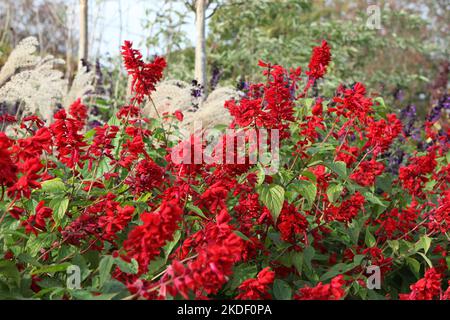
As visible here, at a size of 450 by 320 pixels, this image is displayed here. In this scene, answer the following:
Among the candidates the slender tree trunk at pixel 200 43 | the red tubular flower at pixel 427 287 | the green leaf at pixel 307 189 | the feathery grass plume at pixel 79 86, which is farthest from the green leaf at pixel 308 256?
the slender tree trunk at pixel 200 43

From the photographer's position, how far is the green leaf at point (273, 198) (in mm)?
2420

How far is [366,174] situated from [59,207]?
1.51 meters

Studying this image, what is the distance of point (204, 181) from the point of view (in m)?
2.67

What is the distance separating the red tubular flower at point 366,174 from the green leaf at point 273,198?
75 centimetres

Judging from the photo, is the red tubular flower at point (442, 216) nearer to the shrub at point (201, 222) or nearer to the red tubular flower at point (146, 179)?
the shrub at point (201, 222)

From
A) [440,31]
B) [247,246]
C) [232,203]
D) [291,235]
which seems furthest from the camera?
[440,31]

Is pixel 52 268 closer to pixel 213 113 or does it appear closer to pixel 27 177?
pixel 27 177

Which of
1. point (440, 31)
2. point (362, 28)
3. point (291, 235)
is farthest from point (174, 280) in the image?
point (440, 31)

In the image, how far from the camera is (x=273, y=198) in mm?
2467

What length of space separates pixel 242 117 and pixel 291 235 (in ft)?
1.69

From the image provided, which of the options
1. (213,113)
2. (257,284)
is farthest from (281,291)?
(213,113)

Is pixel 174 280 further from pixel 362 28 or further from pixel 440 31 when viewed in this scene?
pixel 440 31

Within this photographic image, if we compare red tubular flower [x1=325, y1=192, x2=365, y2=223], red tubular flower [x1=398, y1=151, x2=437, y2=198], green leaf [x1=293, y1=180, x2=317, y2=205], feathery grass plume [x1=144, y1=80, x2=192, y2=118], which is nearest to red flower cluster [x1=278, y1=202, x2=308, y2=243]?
green leaf [x1=293, y1=180, x2=317, y2=205]
